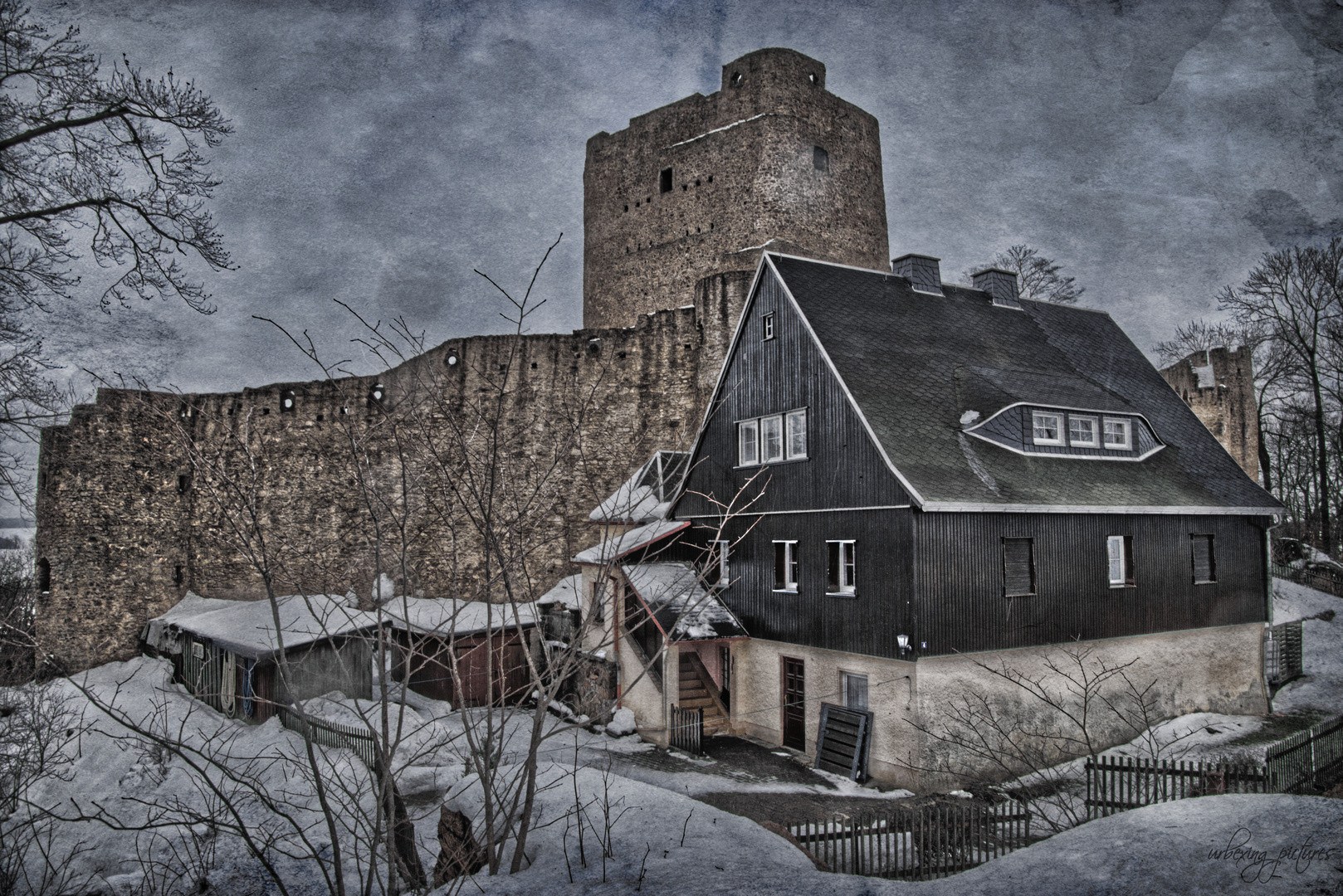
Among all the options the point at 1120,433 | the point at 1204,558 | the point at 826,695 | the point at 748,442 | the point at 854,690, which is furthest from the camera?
the point at 748,442

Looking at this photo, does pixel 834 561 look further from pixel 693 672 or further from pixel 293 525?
pixel 293 525

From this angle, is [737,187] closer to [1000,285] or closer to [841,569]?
[1000,285]

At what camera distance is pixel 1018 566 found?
40.9 feet

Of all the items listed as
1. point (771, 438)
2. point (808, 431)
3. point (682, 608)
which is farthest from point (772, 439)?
point (682, 608)

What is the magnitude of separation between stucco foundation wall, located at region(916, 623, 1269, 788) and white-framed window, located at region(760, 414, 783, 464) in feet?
16.1

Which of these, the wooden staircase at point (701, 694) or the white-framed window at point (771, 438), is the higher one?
the white-framed window at point (771, 438)

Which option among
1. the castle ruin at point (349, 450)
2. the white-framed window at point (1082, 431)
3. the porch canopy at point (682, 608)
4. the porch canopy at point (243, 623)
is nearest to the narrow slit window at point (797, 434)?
the porch canopy at point (682, 608)

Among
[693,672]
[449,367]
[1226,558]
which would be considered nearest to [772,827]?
[693,672]

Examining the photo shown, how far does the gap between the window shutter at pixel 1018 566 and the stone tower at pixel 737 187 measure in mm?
15964

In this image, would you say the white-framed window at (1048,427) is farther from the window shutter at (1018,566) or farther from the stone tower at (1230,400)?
the stone tower at (1230,400)

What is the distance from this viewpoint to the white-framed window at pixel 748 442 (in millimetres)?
15438

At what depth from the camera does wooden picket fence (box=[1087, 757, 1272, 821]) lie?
30.1 feet

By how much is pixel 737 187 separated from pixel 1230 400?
61.9 ft

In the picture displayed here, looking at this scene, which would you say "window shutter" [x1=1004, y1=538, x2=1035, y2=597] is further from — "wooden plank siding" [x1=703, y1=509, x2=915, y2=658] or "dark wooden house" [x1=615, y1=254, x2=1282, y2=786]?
"wooden plank siding" [x1=703, y1=509, x2=915, y2=658]
